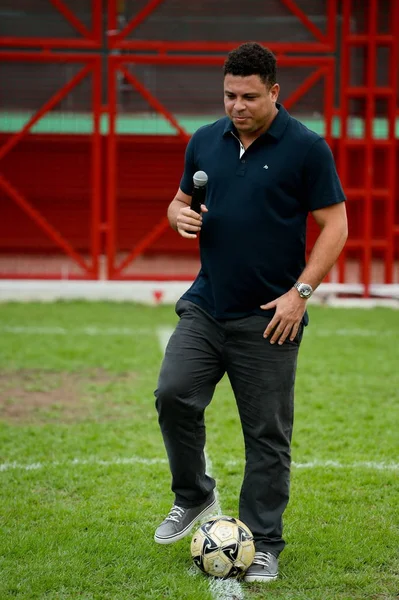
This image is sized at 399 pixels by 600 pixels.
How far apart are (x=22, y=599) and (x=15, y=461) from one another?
2.13 metres

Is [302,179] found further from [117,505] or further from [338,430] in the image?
[338,430]

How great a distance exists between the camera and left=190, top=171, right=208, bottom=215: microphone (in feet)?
13.7

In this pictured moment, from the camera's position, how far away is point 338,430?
6930 mm

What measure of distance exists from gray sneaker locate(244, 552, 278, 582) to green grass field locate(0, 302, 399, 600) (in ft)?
0.14

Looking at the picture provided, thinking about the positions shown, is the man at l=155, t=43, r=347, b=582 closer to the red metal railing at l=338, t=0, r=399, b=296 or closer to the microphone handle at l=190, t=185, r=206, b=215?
the microphone handle at l=190, t=185, r=206, b=215

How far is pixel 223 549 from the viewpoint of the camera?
4.27 m

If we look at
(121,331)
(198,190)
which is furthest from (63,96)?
(198,190)

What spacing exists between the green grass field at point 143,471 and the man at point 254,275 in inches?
17.0

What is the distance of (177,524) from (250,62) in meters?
2.15

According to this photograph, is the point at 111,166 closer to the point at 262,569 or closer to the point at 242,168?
the point at 242,168

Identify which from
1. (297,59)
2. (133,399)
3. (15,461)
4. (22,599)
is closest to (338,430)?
A: (133,399)

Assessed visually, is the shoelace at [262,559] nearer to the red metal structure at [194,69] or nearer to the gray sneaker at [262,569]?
the gray sneaker at [262,569]

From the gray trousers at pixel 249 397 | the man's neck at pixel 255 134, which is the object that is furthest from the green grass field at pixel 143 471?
the man's neck at pixel 255 134

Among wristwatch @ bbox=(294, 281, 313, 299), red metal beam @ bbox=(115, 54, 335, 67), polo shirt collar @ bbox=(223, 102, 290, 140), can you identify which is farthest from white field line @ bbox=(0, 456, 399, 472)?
red metal beam @ bbox=(115, 54, 335, 67)
